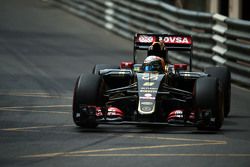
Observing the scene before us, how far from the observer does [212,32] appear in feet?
69.6

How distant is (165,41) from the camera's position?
16094 mm

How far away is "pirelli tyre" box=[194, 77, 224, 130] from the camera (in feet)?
44.8

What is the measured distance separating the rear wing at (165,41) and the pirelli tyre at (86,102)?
2.16 metres

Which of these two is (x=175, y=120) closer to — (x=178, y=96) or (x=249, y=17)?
(x=178, y=96)

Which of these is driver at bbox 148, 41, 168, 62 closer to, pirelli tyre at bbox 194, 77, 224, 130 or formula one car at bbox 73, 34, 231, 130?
formula one car at bbox 73, 34, 231, 130

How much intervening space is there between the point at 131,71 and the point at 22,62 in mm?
7609

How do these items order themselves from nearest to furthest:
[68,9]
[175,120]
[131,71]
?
[175,120] → [131,71] → [68,9]

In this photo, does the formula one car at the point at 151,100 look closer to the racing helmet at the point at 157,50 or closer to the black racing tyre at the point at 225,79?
the racing helmet at the point at 157,50

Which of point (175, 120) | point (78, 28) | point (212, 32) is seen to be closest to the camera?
point (175, 120)

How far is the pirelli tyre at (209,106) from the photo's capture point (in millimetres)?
13648

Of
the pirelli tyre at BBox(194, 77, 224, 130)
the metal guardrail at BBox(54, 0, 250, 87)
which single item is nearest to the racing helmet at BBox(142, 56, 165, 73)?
the pirelli tyre at BBox(194, 77, 224, 130)

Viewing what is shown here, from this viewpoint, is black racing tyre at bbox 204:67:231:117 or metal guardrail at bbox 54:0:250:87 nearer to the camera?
black racing tyre at bbox 204:67:231:117

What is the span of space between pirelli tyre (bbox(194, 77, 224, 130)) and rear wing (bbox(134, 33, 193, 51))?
90.3 inches

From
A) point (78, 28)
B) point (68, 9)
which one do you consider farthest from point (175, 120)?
point (68, 9)
